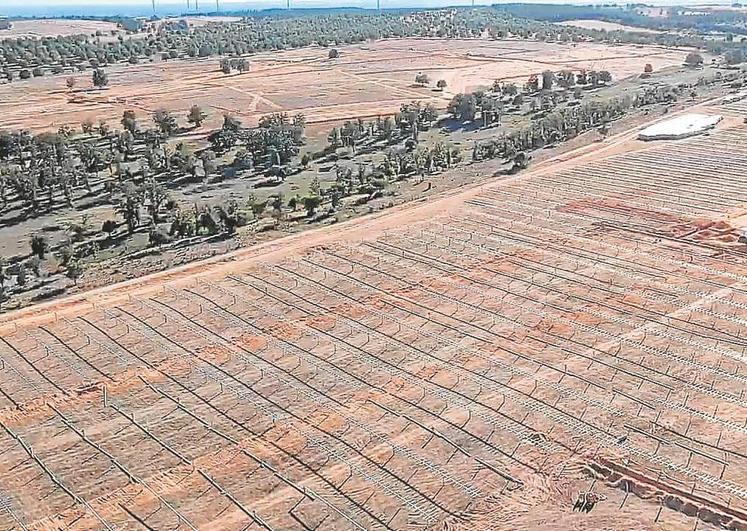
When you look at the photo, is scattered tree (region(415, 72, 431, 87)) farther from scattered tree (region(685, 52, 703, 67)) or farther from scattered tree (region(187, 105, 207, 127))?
scattered tree (region(685, 52, 703, 67))

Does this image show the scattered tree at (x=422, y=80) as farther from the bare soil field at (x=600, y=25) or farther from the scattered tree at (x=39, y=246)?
the bare soil field at (x=600, y=25)

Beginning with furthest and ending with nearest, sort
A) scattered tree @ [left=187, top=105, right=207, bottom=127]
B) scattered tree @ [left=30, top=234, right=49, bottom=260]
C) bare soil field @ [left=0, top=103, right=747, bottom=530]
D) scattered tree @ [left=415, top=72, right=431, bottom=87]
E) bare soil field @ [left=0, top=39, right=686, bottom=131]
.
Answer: scattered tree @ [left=415, top=72, right=431, bottom=87], bare soil field @ [left=0, top=39, right=686, bottom=131], scattered tree @ [left=187, top=105, right=207, bottom=127], scattered tree @ [left=30, top=234, right=49, bottom=260], bare soil field @ [left=0, top=103, right=747, bottom=530]

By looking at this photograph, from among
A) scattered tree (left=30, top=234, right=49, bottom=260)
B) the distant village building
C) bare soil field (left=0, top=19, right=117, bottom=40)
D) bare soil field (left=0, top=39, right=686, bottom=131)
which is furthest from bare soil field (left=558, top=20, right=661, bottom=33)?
scattered tree (left=30, top=234, right=49, bottom=260)

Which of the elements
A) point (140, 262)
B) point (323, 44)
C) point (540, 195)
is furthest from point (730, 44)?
point (140, 262)

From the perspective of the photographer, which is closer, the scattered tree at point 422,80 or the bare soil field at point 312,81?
the bare soil field at point 312,81

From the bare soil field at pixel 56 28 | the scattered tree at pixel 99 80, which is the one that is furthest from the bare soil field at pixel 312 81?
the bare soil field at pixel 56 28

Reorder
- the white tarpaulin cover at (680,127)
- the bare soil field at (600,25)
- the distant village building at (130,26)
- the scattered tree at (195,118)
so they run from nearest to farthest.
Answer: the white tarpaulin cover at (680,127) → the scattered tree at (195,118) → the distant village building at (130,26) → the bare soil field at (600,25)
